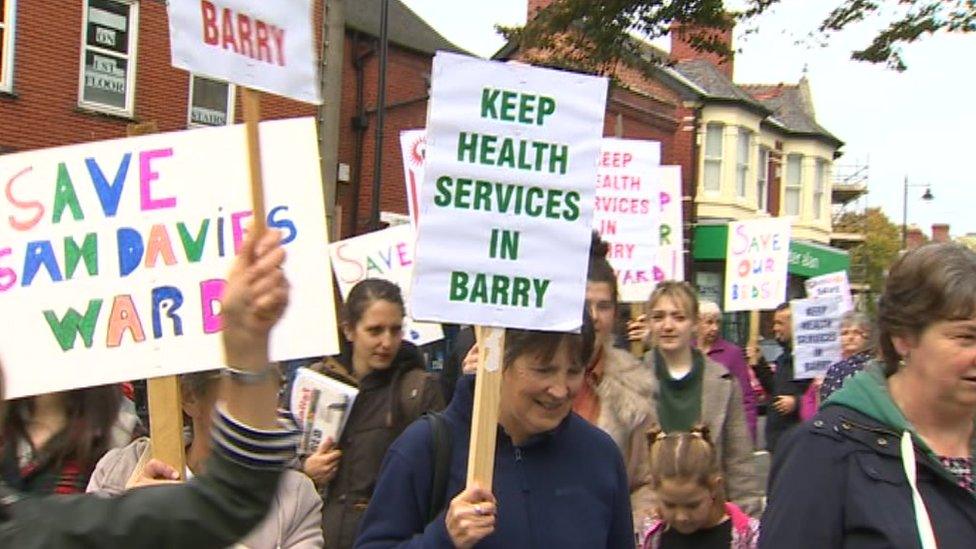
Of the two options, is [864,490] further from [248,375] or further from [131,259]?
[131,259]

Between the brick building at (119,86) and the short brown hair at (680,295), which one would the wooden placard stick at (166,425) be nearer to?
the short brown hair at (680,295)

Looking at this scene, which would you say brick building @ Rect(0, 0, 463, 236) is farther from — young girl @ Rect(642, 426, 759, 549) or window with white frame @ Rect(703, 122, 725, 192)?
window with white frame @ Rect(703, 122, 725, 192)

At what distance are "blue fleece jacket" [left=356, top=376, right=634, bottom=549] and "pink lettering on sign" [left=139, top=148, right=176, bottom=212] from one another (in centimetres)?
134

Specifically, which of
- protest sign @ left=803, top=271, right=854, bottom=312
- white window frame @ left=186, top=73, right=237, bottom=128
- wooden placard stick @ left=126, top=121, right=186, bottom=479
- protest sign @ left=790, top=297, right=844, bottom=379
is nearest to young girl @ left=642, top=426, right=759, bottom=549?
wooden placard stick @ left=126, top=121, right=186, bottom=479

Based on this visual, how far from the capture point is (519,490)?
3.01 metres

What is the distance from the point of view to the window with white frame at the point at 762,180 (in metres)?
35.8

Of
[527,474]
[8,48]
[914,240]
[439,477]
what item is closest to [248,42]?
[439,477]

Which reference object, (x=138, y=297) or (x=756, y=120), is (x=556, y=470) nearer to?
(x=138, y=297)

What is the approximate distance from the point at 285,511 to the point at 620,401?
4.79 ft

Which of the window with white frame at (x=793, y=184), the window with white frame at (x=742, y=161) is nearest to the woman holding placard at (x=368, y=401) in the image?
the window with white frame at (x=742, y=161)

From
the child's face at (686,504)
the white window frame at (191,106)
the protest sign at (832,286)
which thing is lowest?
the child's face at (686,504)

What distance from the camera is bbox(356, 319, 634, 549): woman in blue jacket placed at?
293 centimetres

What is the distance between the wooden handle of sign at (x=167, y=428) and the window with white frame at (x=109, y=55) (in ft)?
47.0

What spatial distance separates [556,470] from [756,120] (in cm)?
3308
